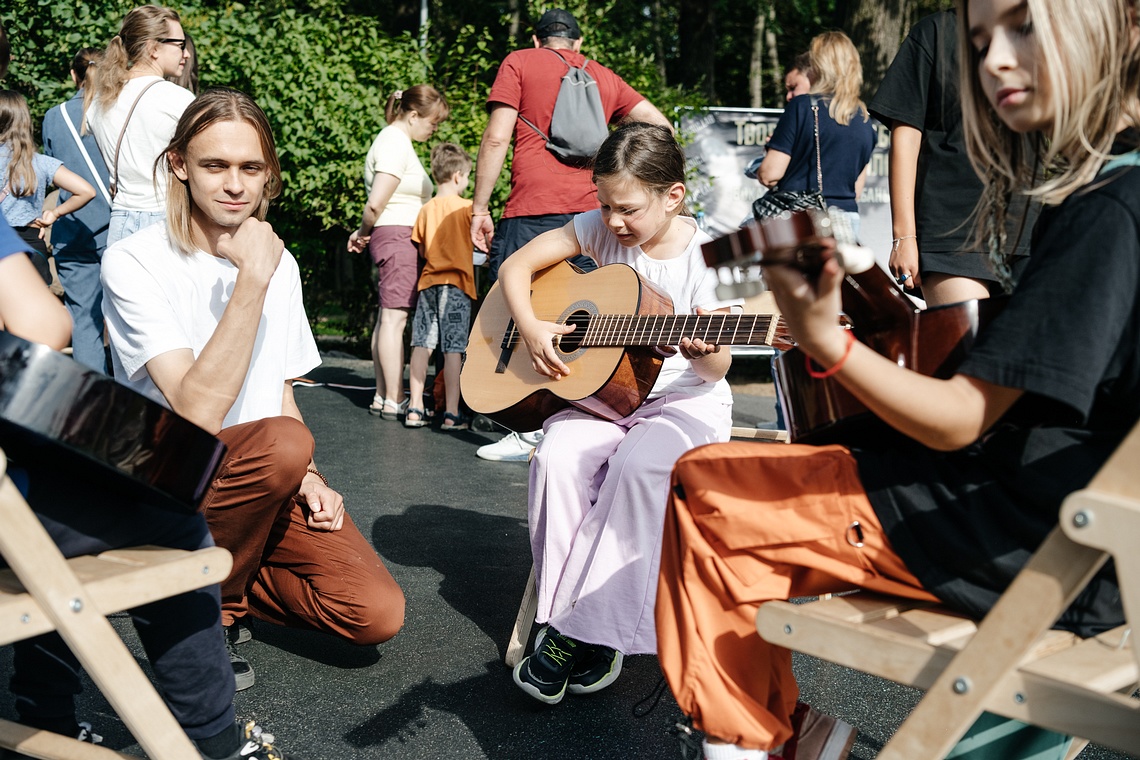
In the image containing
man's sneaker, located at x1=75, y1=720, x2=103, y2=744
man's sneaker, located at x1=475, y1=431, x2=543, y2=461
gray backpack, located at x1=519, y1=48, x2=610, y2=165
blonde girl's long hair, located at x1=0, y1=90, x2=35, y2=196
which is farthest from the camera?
man's sneaker, located at x1=475, y1=431, x2=543, y2=461

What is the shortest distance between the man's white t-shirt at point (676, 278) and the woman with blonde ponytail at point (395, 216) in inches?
147

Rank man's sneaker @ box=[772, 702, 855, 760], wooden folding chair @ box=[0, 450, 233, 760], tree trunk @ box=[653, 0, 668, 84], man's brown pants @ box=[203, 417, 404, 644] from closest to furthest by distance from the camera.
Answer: wooden folding chair @ box=[0, 450, 233, 760], man's sneaker @ box=[772, 702, 855, 760], man's brown pants @ box=[203, 417, 404, 644], tree trunk @ box=[653, 0, 668, 84]

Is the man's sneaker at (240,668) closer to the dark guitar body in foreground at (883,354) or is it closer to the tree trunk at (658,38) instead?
the dark guitar body in foreground at (883,354)

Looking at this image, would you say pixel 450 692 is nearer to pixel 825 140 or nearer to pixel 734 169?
pixel 825 140

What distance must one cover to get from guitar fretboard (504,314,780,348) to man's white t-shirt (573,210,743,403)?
0.37ft

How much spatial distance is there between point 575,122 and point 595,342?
2198mm

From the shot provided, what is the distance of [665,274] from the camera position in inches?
125

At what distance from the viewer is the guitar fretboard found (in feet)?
9.23

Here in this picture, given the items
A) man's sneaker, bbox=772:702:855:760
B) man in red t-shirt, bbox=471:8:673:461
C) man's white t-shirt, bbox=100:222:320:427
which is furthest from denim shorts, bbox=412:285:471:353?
man's sneaker, bbox=772:702:855:760

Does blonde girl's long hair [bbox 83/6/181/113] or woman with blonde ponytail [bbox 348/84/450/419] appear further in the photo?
woman with blonde ponytail [bbox 348/84/450/419]

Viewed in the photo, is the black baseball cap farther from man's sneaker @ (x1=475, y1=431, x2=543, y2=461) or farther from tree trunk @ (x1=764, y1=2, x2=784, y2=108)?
tree trunk @ (x1=764, y1=2, x2=784, y2=108)

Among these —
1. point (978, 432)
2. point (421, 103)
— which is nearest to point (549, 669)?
point (978, 432)

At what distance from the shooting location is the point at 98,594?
5.17 feet

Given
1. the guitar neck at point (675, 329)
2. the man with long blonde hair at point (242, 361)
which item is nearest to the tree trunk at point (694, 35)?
the guitar neck at point (675, 329)
